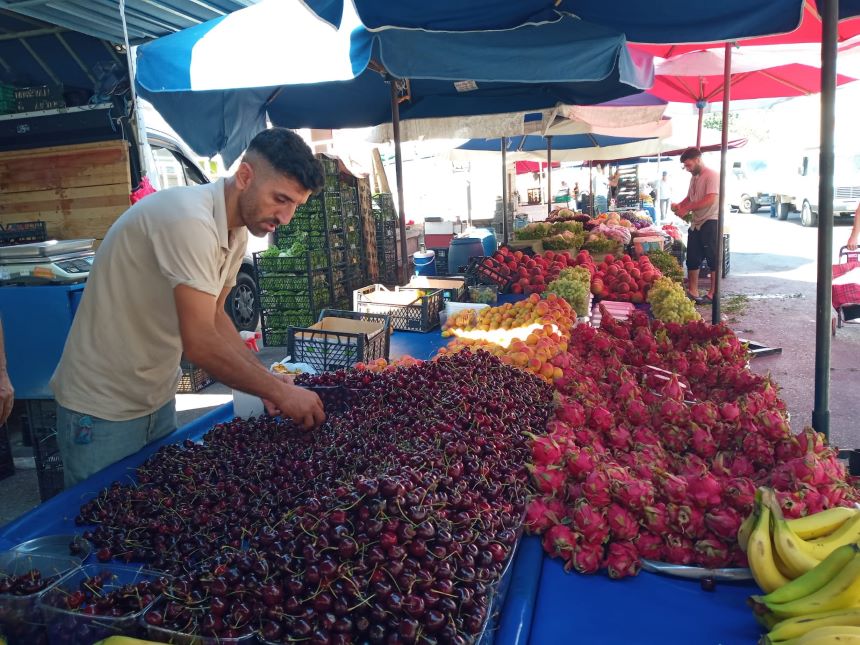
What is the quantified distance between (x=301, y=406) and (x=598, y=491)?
44.6 inches

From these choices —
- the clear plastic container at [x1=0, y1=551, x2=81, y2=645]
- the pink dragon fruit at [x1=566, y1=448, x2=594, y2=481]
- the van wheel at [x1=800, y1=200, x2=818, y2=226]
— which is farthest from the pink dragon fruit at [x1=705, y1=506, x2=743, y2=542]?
the van wheel at [x1=800, y1=200, x2=818, y2=226]

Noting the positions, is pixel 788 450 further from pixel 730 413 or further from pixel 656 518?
pixel 656 518

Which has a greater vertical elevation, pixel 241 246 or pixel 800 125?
pixel 800 125

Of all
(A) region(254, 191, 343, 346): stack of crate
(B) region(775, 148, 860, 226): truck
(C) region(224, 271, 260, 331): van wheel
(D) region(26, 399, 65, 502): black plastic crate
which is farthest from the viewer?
(B) region(775, 148, 860, 226): truck

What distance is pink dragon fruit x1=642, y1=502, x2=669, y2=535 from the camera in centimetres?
178

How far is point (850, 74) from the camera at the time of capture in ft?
26.4

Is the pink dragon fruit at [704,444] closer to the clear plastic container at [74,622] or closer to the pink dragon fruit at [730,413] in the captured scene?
the pink dragon fruit at [730,413]

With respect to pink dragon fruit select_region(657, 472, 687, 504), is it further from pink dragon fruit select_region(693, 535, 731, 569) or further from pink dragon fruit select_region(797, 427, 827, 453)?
pink dragon fruit select_region(797, 427, 827, 453)

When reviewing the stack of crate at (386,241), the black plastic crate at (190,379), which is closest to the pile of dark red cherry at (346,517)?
the black plastic crate at (190,379)

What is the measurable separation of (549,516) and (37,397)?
168 inches

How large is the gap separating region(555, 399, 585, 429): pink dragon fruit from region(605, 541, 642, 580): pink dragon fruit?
63 centimetres

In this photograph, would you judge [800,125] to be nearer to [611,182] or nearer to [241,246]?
[611,182]

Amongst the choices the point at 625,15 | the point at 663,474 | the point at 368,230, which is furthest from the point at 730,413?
the point at 368,230

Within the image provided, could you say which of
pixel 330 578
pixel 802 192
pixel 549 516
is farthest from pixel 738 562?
pixel 802 192
